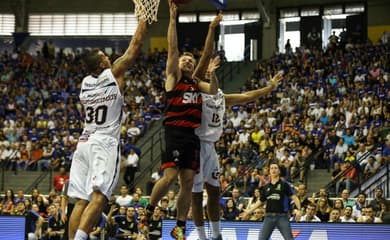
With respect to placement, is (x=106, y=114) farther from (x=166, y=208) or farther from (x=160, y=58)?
(x=160, y=58)

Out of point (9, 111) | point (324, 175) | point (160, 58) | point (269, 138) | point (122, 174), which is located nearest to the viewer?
point (324, 175)

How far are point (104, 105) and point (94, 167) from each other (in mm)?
685

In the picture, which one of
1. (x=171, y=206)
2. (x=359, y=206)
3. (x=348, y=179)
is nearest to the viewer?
(x=359, y=206)

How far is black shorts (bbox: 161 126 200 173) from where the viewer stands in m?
8.65

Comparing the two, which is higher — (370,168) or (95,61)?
(95,61)

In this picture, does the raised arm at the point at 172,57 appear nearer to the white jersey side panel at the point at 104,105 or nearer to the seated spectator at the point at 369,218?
the white jersey side panel at the point at 104,105

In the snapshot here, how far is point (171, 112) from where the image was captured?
8.85m

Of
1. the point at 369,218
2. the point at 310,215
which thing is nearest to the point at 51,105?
the point at 310,215

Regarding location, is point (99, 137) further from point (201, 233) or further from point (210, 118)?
point (201, 233)

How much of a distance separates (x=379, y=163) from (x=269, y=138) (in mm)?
4082

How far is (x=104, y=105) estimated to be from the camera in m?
7.68

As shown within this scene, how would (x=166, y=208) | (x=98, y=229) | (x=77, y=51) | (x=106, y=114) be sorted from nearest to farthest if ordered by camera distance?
(x=106, y=114), (x=98, y=229), (x=166, y=208), (x=77, y=51)

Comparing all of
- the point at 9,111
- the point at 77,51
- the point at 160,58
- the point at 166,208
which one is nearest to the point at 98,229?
the point at 166,208

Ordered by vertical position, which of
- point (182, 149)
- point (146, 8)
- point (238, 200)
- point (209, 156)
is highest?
point (146, 8)
